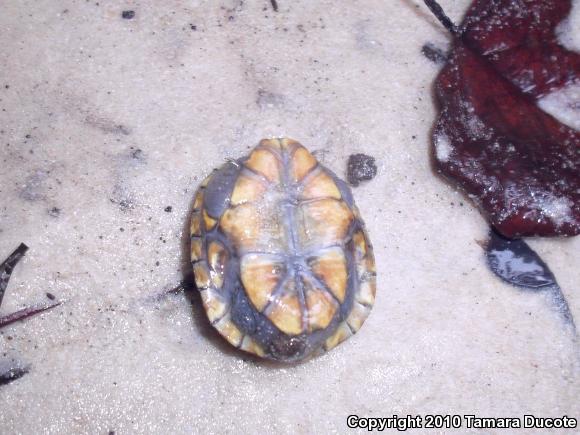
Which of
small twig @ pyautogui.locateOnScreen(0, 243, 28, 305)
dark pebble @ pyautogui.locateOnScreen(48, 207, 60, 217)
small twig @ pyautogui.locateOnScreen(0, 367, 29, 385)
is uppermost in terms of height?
dark pebble @ pyautogui.locateOnScreen(48, 207, 60, 217)

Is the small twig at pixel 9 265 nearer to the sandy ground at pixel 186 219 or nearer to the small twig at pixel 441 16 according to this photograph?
the sandy ground at pixel 186 219

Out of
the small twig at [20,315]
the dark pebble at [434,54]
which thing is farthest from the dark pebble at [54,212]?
the dark pebble at [434,54]

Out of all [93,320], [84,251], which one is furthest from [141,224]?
[93,320]

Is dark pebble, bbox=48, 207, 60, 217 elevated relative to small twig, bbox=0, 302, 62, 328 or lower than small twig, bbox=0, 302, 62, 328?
elevated

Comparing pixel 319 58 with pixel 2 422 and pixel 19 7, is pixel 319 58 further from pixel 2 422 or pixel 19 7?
pixel 2 422

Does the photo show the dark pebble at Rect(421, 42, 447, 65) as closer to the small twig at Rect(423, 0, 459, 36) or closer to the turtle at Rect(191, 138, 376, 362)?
the small twig at Rect(423, 0, 459, 36)

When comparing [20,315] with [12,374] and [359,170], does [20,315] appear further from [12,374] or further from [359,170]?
[359,170]

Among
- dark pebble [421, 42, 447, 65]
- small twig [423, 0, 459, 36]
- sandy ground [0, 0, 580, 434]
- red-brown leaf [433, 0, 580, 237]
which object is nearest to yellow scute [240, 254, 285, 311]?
sandy ground [0, 0, 580, 434]
